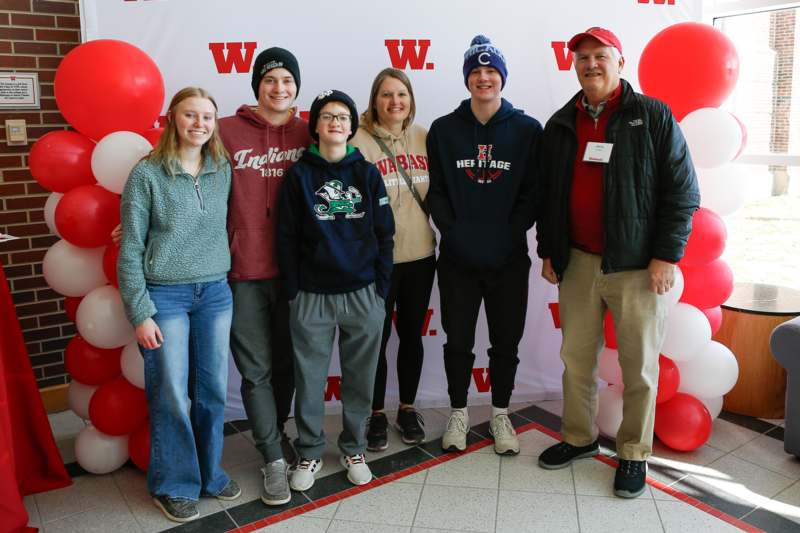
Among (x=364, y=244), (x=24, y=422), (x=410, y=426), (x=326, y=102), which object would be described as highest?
(x=326, y=102)

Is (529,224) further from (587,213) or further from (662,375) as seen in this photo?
(662,375)

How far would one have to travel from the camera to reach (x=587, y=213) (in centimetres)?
240

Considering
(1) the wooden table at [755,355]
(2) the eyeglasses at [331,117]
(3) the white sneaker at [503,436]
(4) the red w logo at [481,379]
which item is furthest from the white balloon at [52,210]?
(1) the wooden table at [755,355]

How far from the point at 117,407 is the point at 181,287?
2.07ft

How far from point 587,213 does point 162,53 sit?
199 centimetres

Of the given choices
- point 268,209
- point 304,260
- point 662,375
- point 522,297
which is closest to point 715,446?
point 662,375

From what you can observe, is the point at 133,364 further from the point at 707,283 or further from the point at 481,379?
the point at 707,283

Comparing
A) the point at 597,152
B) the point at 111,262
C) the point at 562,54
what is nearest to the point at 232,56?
the point at 111,262

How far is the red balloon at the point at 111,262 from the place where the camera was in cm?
235

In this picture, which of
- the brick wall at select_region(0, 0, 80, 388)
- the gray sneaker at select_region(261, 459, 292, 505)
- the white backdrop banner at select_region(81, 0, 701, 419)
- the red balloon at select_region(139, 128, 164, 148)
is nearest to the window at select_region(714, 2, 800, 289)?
the white backdrop banner at select_region(81, 0, 701, 419)

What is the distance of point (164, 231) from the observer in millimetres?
2150

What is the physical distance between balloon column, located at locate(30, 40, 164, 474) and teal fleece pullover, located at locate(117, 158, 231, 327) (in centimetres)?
21

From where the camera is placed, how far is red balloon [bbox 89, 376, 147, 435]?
2.48m

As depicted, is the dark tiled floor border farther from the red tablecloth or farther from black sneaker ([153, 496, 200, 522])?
the red tablecloth
